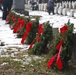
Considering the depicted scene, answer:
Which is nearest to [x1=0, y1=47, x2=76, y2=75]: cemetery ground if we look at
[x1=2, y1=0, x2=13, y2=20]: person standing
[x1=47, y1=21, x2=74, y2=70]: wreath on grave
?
[x1=47, y1=21, x2=74, y2=70]: wreath on grave

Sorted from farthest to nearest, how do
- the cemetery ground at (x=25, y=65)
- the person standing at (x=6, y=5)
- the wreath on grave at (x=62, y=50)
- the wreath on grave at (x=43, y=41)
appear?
the person standing at (x=6, y=5), the wreath on grave at (x=43, y=41), the wreath on grave at (x=62, y=50), the cemetery ground at (x=25, y=65)

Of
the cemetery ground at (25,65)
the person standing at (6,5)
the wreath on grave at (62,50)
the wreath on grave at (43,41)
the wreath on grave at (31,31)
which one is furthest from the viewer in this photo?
the person standing at (6,5)

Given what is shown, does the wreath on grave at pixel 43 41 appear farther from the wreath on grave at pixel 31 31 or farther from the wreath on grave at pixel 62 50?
the wreath on grave at pixel 31 31

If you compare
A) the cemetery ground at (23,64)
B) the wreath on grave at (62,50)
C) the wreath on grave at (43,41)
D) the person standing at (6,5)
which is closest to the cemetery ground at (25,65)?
the cemetery ground at (23,64)

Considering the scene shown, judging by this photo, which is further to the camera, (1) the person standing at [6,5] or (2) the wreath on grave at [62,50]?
(1) the person standing at [6,5]

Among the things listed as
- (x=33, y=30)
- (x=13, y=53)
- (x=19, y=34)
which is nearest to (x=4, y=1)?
(x=19, y=34)

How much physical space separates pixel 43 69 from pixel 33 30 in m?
3.04

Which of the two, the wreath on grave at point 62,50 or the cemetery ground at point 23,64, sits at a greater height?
the wreath on grave at point 62,50

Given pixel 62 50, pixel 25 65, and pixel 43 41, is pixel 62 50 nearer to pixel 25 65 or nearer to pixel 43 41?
pixel 25 65

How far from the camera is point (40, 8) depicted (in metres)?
40.1

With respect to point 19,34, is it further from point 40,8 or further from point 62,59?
point 40,8

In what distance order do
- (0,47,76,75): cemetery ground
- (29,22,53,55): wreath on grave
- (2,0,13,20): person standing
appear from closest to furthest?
1. (0,47,76,75): cemetery ground
2. (29,22,53,55): wreath on grave
3. (2,0,13,20): person standing

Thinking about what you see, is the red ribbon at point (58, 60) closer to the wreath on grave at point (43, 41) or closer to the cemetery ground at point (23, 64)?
the cemetery ground at point (23, 64)

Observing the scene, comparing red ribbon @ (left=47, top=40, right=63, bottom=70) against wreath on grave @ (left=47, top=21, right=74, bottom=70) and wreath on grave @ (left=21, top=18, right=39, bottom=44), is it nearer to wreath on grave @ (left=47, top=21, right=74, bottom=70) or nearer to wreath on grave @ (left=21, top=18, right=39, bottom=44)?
wreath on grave @ (left=47, top=21, right=74, bottom=70)
